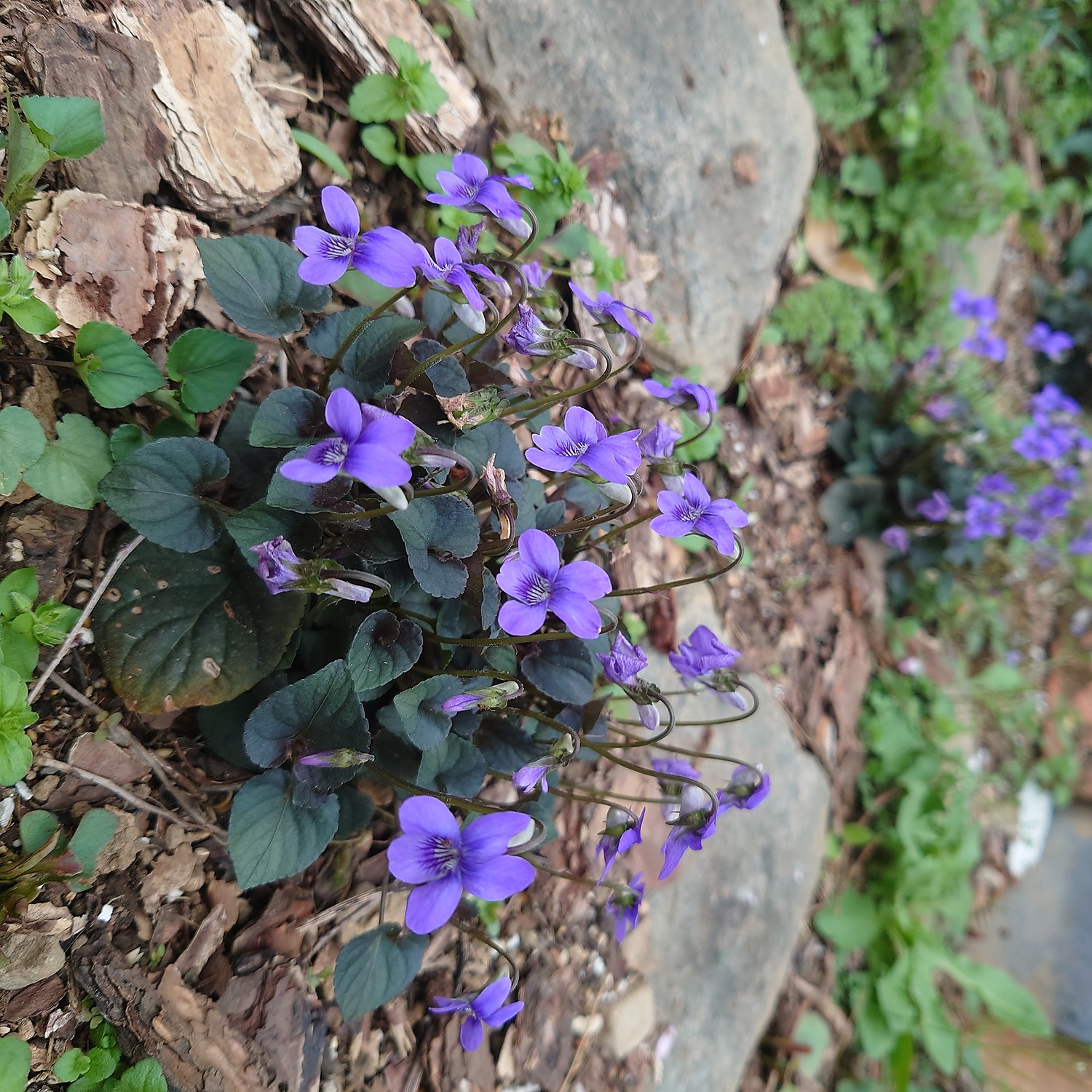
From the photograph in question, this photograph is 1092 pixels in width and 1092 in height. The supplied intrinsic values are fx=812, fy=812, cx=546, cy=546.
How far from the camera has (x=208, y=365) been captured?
1.51 m

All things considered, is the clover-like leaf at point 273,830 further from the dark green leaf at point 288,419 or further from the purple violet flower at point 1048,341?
the purple violet flower at point 1048,341

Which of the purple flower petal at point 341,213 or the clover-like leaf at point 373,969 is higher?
the purple flower petal at point 341,213

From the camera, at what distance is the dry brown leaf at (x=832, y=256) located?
346 centimetres

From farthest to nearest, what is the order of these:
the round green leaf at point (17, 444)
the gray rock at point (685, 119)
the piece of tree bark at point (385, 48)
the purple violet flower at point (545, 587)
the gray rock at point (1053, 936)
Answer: the gray rock at point (1053, 936)
the gray rock at point (685, 119)
the piece of tree bark at point (385, 48)
the round green leaf at point (17, 444)
the purple violet flower at point (545, 587)

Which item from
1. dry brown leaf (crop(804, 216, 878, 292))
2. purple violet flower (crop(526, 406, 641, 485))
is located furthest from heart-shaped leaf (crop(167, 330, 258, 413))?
dry brown leaf (crop(804, 216, 878, 292))

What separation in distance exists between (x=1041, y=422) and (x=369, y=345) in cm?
307

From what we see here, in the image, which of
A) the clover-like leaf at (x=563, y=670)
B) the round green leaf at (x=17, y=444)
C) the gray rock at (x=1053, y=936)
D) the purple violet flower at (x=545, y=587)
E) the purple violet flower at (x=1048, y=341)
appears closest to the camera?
the purple violet flower at (x=545, y=587)

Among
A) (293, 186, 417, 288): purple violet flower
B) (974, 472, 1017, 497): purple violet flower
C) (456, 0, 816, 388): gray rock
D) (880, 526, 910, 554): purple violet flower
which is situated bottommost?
(293, 186, 417, 288): purple violet flower

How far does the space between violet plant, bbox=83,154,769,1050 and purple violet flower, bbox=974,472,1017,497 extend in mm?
2131

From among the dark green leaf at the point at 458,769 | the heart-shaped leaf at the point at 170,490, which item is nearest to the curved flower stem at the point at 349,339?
the heart-shaped leaf at the point at 170,490

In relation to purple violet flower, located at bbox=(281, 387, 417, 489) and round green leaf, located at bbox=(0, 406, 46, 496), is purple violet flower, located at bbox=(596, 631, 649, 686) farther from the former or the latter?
round green leaf, located at bbox=(0, 406, 46, 496)

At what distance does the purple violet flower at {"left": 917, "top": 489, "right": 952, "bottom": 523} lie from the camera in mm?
3232

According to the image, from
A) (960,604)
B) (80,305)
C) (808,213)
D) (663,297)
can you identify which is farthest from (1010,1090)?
(80,305)

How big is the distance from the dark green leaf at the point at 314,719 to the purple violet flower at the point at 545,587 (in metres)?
0.34
